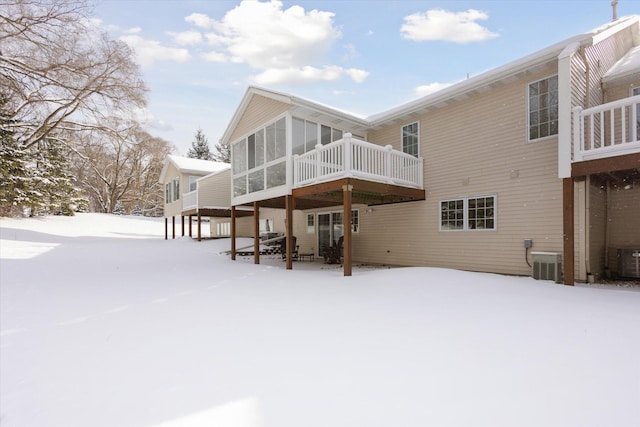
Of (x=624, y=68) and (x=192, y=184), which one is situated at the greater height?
(x=624, y=68)

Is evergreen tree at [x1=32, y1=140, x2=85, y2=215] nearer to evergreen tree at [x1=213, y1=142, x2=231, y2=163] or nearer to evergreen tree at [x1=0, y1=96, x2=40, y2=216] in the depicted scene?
evergreen tree at [x1=0, y1=96, x2=40, y2=216]

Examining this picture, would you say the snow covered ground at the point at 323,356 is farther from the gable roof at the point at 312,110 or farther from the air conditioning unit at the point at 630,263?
the gable roof at the point at 312,110

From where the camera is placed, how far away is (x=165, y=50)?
63.9ft

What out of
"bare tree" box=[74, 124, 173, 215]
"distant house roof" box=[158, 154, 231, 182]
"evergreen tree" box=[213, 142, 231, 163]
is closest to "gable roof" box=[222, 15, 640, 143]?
"distant house roof" box=[158, 154, 231, 182]

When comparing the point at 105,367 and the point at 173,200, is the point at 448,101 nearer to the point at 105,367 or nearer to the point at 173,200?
the point at 105,367

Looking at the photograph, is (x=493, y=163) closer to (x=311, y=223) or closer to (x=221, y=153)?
(x=311, y=223)

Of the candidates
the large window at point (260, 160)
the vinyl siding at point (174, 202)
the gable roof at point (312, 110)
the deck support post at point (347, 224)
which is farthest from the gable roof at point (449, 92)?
the vinyl siding at point (174, 202)

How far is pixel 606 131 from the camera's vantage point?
7.85 metres

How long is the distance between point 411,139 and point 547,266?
18.4ft

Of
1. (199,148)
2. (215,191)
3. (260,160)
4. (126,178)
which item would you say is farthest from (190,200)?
(199,148)

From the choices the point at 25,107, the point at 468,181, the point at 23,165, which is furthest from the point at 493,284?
the point at 23,165

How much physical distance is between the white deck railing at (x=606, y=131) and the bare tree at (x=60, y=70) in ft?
65.1

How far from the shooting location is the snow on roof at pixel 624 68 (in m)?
7.77

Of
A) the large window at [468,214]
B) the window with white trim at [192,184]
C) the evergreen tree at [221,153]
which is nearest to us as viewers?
the large window at [468,214]
